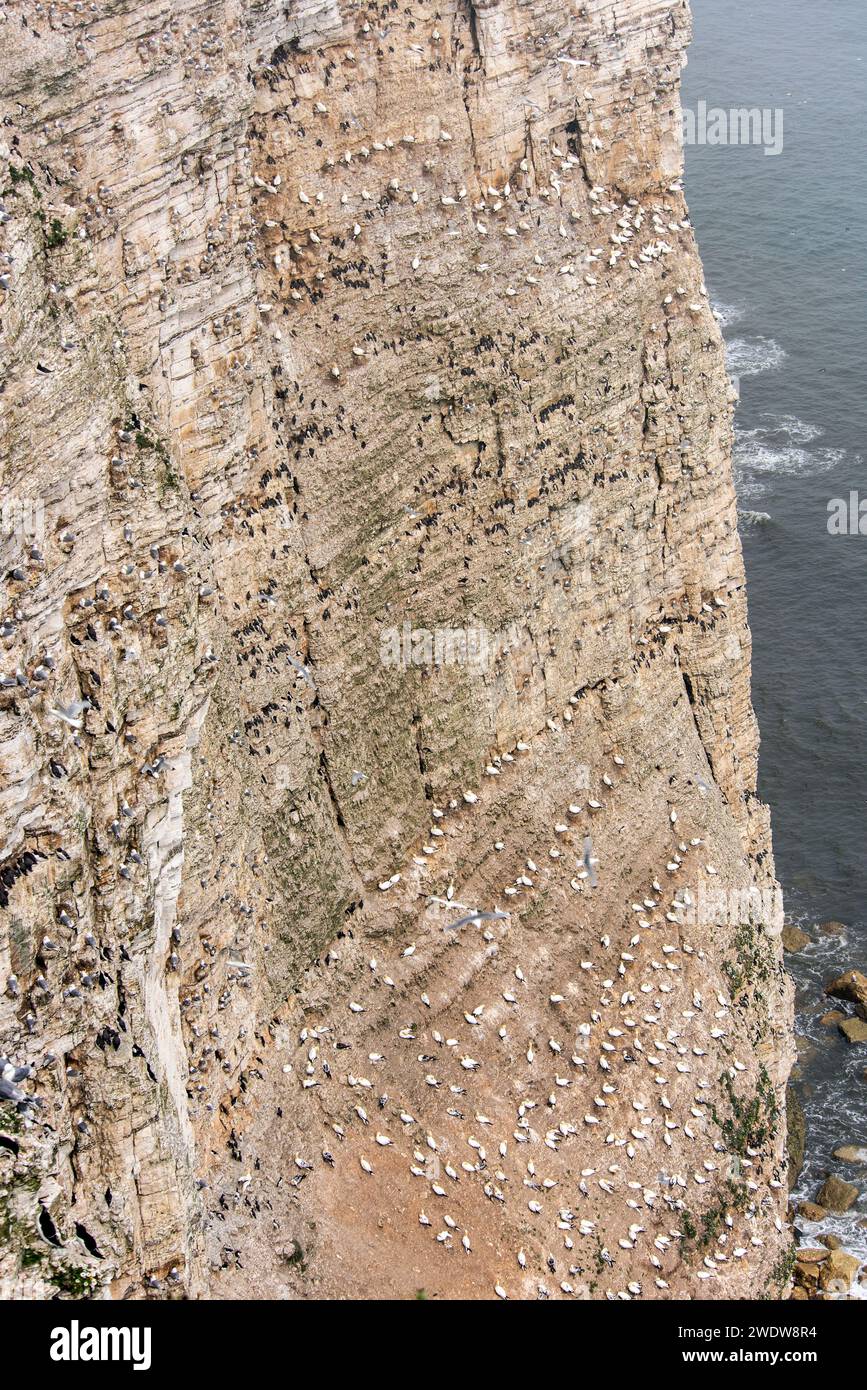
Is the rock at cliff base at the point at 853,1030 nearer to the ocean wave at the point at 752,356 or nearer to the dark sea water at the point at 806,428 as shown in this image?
the dark sea water at the point at 806,428

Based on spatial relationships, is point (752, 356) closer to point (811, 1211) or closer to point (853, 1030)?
point (853, 1030)

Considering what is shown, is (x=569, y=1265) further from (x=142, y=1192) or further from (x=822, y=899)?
(x=822, y=899)

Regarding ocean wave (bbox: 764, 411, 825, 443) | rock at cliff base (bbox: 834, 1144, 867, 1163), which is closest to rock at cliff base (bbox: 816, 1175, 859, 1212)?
rock at cliff base (bbox: 834, 1144, 867, 1163)

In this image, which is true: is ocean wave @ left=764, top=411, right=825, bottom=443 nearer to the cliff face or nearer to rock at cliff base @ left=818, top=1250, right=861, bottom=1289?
the cliff face

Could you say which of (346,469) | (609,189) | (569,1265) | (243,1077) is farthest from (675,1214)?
(609,189)

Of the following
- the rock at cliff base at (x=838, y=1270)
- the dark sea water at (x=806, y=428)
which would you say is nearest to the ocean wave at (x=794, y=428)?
the dark sea water at (x=806, y=428)

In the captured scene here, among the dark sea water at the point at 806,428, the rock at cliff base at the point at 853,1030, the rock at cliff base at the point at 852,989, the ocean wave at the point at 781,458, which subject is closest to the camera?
the rock at cliff base at the point at 853,1030

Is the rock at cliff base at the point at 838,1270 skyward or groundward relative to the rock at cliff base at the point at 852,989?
groundward
